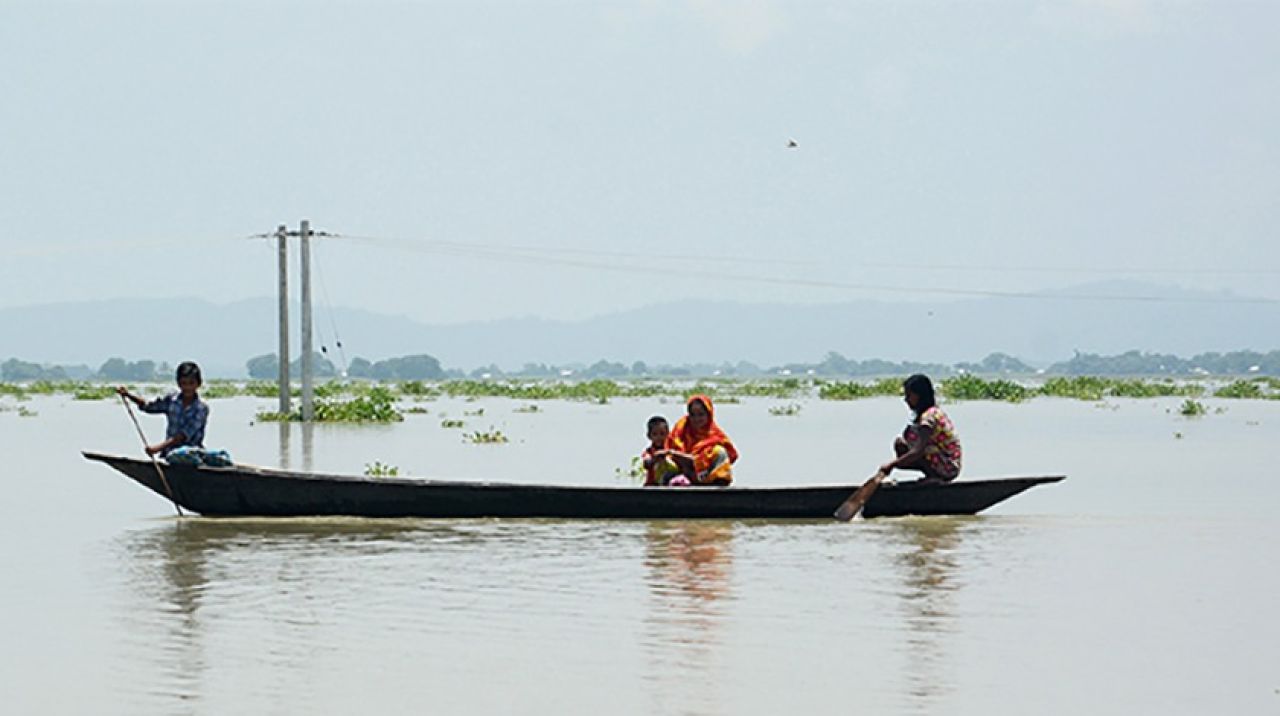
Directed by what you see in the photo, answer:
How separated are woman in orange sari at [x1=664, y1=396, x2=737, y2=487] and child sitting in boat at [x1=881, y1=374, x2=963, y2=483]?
61.5 inches

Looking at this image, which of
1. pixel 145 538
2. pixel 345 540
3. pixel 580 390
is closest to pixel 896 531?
pixel 345 540

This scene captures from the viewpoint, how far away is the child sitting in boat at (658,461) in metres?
15.9

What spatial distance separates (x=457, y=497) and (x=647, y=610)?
201 inches

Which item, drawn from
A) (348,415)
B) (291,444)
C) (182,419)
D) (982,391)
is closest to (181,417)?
(182,419)

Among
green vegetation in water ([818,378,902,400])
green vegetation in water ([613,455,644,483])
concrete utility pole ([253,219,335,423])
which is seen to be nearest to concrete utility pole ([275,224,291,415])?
concrete utility pole ([253,219,335,423])

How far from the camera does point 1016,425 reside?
38156 mm

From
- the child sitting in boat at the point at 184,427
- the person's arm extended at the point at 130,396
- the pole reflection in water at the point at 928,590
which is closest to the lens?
the pole reflection in water at the point at 928,590

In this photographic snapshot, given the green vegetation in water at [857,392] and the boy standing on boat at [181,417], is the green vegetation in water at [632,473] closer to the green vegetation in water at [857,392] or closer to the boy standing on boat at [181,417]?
the boy standing on boat at [181,417]

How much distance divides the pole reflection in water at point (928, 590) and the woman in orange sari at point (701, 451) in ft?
5.37

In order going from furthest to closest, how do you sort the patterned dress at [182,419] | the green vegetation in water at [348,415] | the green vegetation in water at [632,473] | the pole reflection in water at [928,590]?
the green vegetation in water at [348,415]
the green vegetation in water at [632,473]
the patterned dress at [182,419]
the pole reflection in water at [928,590]

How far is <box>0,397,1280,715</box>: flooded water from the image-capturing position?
333 inches

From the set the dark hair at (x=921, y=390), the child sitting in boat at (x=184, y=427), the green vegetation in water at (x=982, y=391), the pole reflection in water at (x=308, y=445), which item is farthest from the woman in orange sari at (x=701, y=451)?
the green vegetation in water at (x=982, y=391)

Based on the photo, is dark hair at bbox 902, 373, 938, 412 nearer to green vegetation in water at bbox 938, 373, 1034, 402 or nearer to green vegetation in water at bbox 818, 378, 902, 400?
green vegetation in water at bbox 938, 373, 1034, 402

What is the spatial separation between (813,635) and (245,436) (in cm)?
2356
